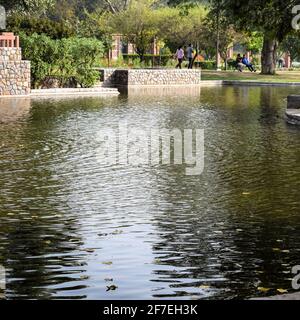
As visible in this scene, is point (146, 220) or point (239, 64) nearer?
point (146, 220)

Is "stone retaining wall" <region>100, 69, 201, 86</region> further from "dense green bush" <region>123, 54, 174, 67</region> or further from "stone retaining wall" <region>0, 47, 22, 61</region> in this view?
"dense green bush" <region>123, 54, 174, 67</region>

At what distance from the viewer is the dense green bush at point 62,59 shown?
3180cm

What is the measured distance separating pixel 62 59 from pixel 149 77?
746cm

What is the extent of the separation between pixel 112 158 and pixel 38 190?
331cm

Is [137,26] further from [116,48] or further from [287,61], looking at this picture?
[287,61]

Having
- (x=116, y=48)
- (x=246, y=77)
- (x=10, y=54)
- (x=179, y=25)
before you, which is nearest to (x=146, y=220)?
(x=10, y=54)

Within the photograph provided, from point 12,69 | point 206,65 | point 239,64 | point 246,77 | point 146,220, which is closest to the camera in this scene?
point 146,220

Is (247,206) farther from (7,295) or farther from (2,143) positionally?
(2,143)

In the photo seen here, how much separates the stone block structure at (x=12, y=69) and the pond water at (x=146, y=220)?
11.6 m

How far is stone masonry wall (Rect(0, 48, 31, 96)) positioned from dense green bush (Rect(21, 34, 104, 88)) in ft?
6.58

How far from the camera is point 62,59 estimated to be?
3278 cm

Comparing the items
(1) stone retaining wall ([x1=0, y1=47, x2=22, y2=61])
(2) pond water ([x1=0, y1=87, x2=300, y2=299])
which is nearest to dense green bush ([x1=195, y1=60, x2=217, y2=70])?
(1) stone retaining wall ([x1=0, y1=47, x2=22, y2=61])
